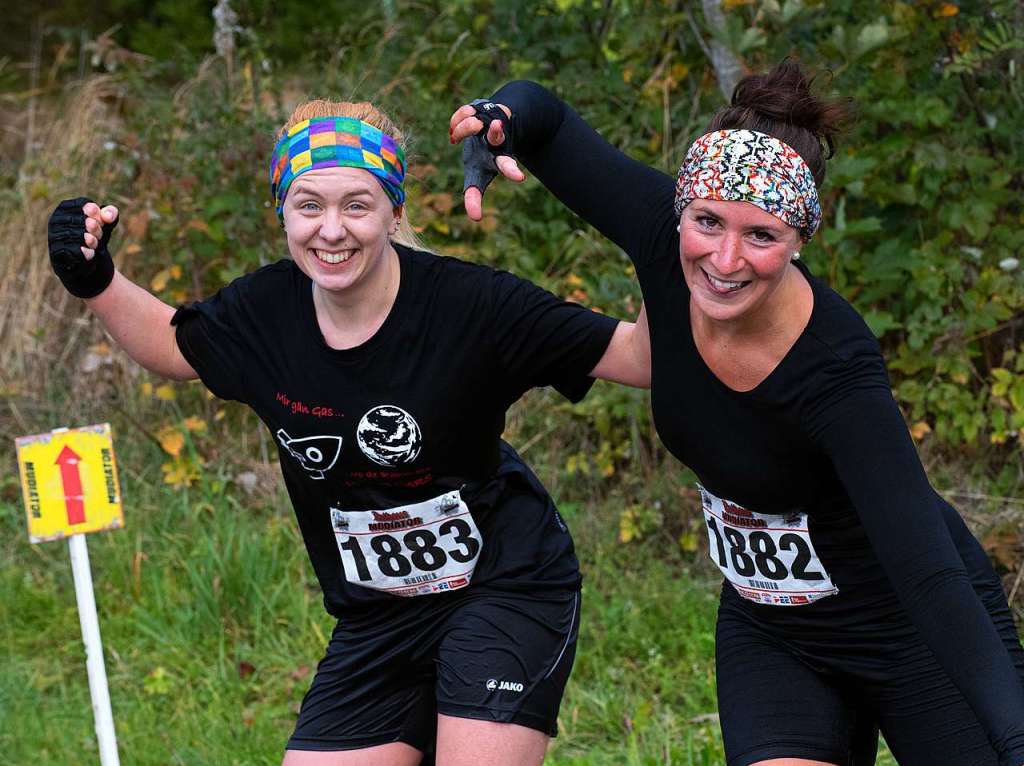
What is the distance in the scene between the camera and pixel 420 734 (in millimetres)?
3406

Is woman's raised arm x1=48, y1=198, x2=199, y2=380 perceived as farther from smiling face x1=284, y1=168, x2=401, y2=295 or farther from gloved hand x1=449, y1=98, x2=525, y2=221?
gloved hand x1=449, y1=98, x2=525, y2=221

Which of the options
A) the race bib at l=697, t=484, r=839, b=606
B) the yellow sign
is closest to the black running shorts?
the race bib at l=697, t=484, r=839, b=606

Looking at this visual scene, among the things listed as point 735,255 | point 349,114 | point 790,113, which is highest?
point 349,114

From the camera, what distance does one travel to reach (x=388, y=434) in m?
3.15

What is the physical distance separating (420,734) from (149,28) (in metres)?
7.06

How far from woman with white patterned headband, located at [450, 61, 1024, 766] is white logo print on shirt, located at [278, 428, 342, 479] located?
66 centimetres

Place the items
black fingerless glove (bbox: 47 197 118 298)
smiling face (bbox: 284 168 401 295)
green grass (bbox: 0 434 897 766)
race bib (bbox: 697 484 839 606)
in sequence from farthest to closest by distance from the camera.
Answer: green grass (bbox: 0 434 897 766) → black fingerless glove (bbox: 47 197 118 298) → smiling face (bbox: 284 168 401 295) → race bib (bbox: 697 484 839 606)

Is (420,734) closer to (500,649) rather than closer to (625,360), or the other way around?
(500,649)

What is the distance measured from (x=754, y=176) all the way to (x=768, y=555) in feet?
2.59

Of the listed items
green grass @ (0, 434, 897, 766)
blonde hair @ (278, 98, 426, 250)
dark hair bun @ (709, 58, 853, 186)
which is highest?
blonde hair @ (278, 98, 426, 250)

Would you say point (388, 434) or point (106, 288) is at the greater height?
point (106, 288)

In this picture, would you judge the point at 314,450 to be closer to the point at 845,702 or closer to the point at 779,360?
the point at 779,360

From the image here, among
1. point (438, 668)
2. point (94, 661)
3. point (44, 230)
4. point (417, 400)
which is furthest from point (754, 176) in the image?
point (44, 230)

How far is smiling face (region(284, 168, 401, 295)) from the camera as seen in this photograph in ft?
10.3
